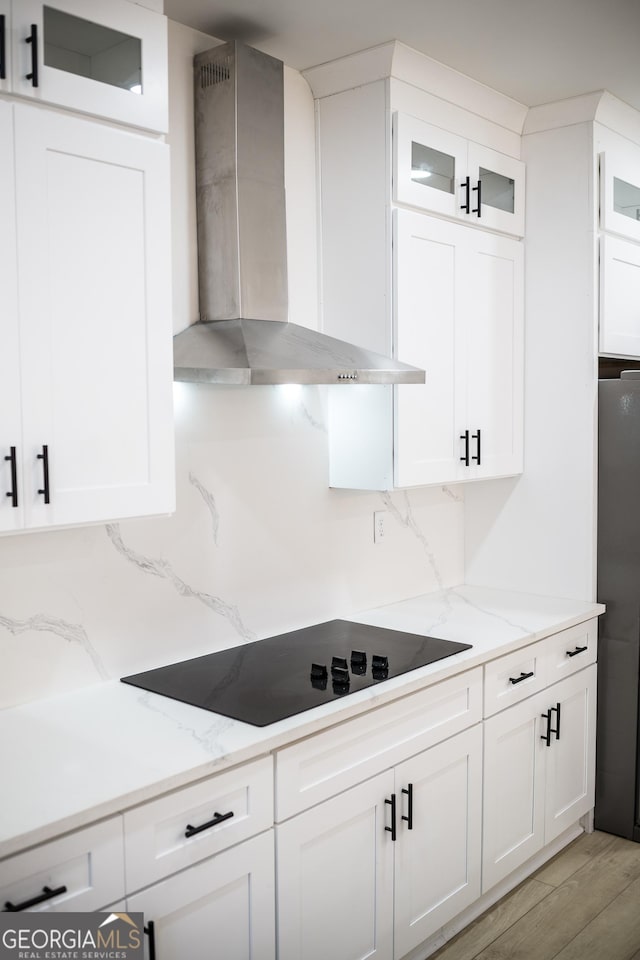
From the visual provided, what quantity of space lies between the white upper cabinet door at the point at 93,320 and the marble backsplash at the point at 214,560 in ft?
1.20

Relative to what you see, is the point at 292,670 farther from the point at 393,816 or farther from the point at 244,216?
the point at 244,216

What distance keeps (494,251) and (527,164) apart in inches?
16.9

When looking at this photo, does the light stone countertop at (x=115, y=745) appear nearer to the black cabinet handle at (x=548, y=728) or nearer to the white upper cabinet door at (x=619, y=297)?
the black cabinet handle at (x=548, y=728)

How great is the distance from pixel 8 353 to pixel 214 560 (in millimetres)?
1058

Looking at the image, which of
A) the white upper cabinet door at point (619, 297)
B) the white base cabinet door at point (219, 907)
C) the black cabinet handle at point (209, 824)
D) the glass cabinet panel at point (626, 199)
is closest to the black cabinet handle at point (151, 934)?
the white base cabinet door at point (219, 907)

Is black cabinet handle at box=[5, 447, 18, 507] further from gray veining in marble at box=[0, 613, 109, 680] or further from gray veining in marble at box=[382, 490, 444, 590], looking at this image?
gray veining in marble at box=[382, 490, 444, 590]

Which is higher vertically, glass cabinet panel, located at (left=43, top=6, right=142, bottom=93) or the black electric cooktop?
glass cabinet panel, located at (left=43, top=6, right=142, bottom=93)

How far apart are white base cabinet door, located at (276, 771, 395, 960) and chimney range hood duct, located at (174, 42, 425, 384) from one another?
113 centimetres

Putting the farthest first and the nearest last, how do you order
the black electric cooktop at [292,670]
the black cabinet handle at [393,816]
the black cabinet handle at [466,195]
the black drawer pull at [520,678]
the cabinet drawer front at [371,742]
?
the black cabinet handle at [466,195], the black drawer pull at [520,678], the black cabinet handle at [393,816], the black electric cooktop at [292,670], the cabinet drawer front at [371,742]

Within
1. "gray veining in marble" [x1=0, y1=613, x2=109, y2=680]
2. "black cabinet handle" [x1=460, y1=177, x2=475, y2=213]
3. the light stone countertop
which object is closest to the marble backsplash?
"gray veining in marble" [x1=0, y1=613, x2=109, y2=680]

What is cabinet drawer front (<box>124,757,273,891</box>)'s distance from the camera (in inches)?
69.0

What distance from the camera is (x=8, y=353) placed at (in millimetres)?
1761

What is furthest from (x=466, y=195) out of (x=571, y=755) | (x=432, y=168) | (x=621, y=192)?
(x=571, y=755)

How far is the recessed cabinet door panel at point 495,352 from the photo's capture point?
3.11 metres
